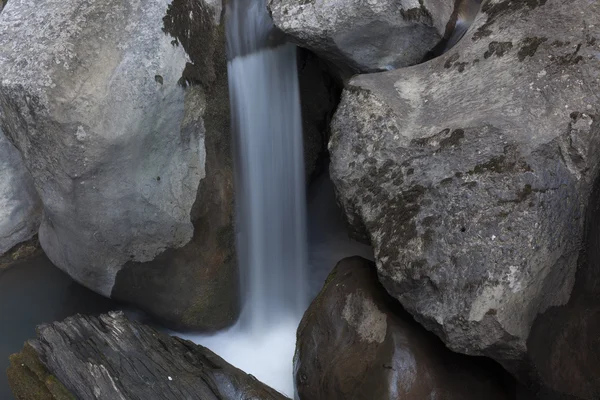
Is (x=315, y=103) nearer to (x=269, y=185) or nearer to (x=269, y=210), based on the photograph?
(x=269, y=185)

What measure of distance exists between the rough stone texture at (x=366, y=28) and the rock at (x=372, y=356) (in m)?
1.75

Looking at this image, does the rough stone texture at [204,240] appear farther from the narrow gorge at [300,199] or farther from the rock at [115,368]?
the rock at [115,368]

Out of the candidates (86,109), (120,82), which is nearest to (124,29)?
(120,82)

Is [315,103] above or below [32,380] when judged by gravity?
above

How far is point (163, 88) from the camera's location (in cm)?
437

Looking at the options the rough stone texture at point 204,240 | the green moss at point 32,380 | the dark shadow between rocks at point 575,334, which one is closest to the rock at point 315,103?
the rough stone texture at point 204,240

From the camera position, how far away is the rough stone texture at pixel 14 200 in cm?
543

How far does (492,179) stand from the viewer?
346 centimetres

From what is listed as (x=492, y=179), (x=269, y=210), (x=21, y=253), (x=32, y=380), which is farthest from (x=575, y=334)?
(x=21, y=253)

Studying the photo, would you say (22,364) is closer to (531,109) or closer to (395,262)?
(395,262)

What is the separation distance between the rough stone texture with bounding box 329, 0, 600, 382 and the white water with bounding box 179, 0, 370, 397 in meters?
1.25

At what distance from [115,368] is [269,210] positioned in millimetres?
2017

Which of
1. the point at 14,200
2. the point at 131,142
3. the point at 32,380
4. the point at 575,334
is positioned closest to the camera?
the point at 575,334

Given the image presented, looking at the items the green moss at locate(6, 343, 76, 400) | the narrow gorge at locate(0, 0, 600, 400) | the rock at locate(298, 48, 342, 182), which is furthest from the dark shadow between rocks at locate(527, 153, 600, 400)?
the green moss at locate(6, 343, 76, 400)
